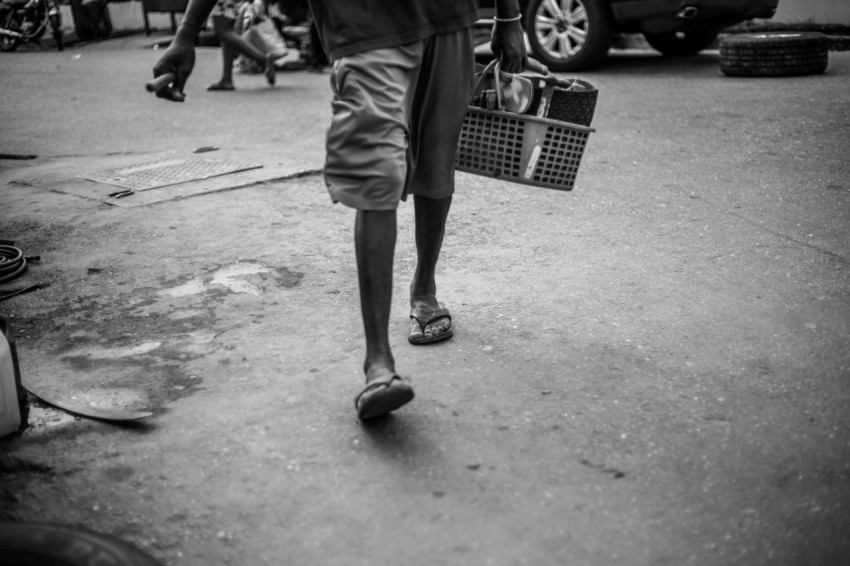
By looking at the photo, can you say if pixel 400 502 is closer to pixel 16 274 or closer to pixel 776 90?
pixel 16 274

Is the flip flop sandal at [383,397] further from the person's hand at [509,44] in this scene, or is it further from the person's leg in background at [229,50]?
the person's leg in background at [229,50]

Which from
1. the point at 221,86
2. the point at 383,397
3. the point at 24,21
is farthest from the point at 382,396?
the point at 24,21

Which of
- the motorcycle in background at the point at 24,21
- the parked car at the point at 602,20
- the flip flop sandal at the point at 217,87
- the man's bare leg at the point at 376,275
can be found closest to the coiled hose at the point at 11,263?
the man's bare leg at the point at 376,275

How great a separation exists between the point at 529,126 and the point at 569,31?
233 inches

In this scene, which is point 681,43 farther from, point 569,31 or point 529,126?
point 529,126

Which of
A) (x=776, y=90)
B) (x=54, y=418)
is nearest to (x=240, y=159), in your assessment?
(x=54, y=418)

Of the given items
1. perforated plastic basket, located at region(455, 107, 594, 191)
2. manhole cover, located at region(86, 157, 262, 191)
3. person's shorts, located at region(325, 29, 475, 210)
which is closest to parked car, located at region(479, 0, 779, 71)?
manhole cover, located at region(86, 157, 262, 191)

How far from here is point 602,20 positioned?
7863 mm

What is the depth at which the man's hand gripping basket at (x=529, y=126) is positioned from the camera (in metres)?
2.58

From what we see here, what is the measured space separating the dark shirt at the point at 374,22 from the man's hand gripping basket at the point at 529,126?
0.37 metres

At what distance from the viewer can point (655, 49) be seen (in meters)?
9.62

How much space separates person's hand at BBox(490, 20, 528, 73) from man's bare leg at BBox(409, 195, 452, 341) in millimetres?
486

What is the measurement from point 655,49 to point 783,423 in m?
8.28

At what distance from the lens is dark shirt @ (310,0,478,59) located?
218 centimetres
